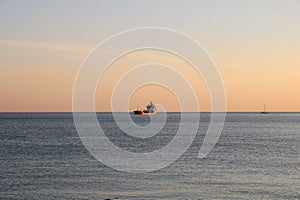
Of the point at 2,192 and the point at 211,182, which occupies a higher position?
the point at 2,192

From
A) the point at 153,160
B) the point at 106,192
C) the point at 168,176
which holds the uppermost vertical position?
the point at 106,192

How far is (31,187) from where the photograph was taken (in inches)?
2019

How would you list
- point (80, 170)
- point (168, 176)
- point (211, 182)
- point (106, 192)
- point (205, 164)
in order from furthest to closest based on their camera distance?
point (205, 164) < point (80, 170) < point (168, 176) < point (211, 182) < point (106, 192)

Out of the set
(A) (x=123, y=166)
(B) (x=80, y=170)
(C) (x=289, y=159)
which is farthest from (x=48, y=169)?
(C) (x=289, y=159)

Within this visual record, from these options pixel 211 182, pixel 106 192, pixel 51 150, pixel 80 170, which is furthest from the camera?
pixel 51 150

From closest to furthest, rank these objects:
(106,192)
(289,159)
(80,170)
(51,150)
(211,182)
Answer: (106,192) → (211,182) → (80,170) → (289,159) → (51,150)

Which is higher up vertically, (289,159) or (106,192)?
(106,192)

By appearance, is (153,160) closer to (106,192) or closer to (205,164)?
(205,164)

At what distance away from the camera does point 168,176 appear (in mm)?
58375

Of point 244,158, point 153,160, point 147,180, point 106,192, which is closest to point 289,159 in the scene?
point 244,158

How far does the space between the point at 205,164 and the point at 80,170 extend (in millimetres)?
16709

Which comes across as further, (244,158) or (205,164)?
(244,158)

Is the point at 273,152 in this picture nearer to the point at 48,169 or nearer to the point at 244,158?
the point at 244,158

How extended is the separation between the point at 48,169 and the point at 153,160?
16.0 metres
